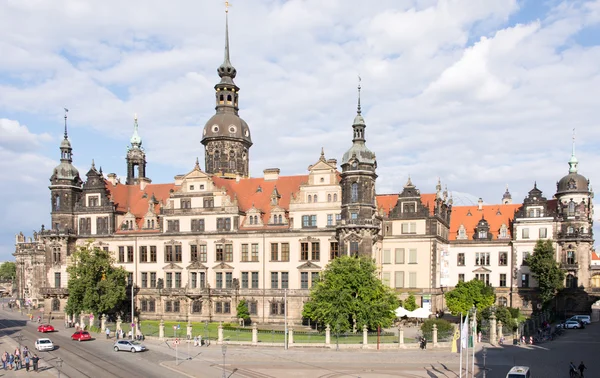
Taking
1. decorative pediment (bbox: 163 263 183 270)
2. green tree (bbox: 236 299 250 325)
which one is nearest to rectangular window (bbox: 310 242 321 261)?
green tree (bbox: 236 299 250 325)

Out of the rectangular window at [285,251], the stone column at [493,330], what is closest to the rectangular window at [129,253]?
the rectangular window at [285,251]

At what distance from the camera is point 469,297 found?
236 ft

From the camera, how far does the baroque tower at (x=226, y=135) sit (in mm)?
90312

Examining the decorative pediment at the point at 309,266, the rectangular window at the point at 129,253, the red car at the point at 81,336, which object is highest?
the rectangular window at the point at 129,253

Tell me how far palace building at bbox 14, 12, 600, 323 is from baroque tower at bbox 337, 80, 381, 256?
0.45 feet

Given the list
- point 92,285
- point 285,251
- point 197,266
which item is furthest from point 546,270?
point 92,285

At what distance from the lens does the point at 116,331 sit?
6606 cm

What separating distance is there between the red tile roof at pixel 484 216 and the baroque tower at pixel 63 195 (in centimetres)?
5561

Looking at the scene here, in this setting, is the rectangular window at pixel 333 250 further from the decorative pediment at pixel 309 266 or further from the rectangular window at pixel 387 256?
the rectangular window at pixel 387 256

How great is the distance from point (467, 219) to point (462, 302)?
23.2 metres

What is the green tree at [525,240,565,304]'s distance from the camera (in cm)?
7956

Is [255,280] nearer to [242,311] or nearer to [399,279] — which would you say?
[242,311]

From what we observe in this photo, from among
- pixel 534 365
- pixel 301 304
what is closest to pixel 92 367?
pixel 301 304

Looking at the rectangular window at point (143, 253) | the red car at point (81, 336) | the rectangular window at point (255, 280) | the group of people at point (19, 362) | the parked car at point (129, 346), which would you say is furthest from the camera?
the rectangular window at point (143, 253)
